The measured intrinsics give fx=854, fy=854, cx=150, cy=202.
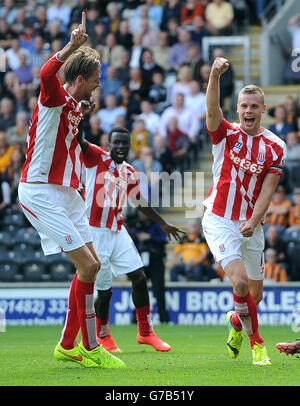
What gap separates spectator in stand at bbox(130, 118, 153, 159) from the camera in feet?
53.0

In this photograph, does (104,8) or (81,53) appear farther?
(104,8)

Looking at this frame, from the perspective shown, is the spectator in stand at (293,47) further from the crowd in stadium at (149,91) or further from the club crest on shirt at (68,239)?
the club crest on shirt at (68,239)

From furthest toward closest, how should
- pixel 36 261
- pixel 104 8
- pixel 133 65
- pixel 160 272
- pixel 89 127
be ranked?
1. pixel 104 8
2. pixel 133 65
3. pixel 89 127
4. pixel 36 261
5. pixel 160 272

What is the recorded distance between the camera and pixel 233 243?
24.3 ft

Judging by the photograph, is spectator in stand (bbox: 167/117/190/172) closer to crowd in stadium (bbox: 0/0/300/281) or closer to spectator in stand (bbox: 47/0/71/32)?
crowd in stadium (bbox: 0/0/300/281)

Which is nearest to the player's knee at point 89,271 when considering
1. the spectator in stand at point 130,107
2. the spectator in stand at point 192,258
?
the spectator in stand at point 192,258

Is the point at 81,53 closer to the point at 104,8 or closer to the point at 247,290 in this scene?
the point at 247,290

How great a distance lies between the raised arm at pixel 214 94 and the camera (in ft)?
23.1

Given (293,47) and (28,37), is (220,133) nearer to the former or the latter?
(293,47)

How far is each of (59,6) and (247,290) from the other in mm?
14254

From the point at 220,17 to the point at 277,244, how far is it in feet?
20.6

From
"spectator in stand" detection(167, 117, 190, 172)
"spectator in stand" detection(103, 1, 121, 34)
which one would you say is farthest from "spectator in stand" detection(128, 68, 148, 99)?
"spectator in stand" detection(103, 1, 121, 34)

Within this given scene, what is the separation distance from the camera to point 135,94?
17.5 m

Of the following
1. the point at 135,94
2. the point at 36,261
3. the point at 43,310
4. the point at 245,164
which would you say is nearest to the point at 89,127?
the point at 135,94
